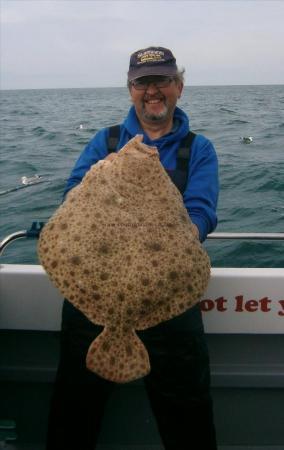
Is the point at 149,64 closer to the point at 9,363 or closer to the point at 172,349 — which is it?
the point at 172,349

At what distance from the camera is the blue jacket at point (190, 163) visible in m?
2.49

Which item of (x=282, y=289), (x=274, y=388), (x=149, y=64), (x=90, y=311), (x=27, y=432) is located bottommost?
(x=27, y=432)

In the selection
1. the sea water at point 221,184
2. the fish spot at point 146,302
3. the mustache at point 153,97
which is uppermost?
the mustache at point 153,97

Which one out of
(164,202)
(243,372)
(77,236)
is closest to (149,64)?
(164,202)

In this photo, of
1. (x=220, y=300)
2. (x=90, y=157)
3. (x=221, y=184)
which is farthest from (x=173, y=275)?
(x=221, y=184)

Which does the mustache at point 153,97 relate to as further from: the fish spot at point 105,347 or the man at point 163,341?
the fish spot at point 105,347

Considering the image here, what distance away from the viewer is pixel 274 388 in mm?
3215

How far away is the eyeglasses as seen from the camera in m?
2.66

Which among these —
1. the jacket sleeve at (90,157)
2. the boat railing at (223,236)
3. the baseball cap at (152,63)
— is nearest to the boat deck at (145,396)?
the boat railing at (223,236)

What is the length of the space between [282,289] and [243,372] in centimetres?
61

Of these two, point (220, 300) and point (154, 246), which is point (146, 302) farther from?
point (220, 300)

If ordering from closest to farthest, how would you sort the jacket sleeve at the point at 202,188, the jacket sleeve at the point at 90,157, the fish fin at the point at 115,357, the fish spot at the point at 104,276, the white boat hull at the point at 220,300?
the fish spot at the point at 104,276
the fish fin at the point at 115,357
the jacket sleeve at the point at 202,188
the jacket sleeve at the point at 90,157
the white boat hull at the point at 220,300

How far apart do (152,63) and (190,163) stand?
Answer: 1.77 ft

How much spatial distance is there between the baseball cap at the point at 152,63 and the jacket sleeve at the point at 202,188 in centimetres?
39
